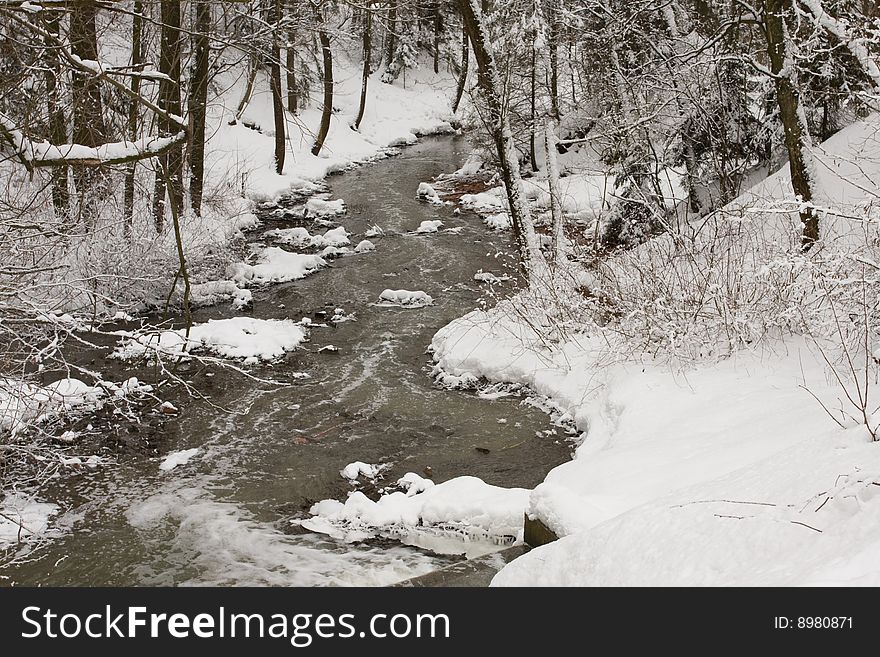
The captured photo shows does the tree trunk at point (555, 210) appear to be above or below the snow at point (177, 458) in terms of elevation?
above

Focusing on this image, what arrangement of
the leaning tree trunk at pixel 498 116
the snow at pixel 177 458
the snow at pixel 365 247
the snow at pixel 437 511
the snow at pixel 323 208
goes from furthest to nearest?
the snow at pixel 323 208 → the snow at pixel 365 247 → the leaning tree trunk at pixel 498 116 → the snow at pixel 177 458 → the snow at pixel 437 511

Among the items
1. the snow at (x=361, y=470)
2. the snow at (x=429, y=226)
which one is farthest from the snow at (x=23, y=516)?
the snow at (x=429, y=226)

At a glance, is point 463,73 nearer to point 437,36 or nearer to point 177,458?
point 437,36

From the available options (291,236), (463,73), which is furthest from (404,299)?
(463,73)

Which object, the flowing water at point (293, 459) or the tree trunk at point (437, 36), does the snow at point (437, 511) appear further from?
the tree trunk at point (437, 36)

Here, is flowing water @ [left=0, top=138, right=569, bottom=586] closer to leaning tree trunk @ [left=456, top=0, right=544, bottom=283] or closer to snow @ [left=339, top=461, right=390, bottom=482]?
snow @ [left=339, top=461, right=390, bottom=482]

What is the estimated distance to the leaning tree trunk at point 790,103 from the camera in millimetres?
8516

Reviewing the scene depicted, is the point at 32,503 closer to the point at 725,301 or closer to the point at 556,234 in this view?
the point at 725,301

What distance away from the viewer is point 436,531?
634 centimetres

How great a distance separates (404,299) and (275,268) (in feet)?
9.90

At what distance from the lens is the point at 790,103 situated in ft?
28.3

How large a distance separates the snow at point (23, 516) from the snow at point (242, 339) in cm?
340

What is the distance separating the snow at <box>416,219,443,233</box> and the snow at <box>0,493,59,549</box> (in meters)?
11.7
